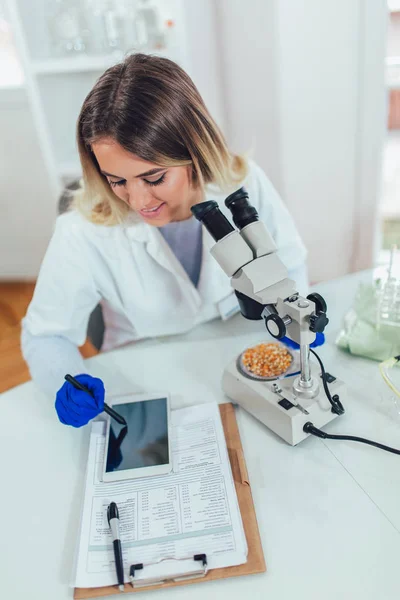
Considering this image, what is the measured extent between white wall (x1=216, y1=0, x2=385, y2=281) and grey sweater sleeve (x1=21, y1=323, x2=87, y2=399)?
4.80 ft

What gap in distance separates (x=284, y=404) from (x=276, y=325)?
0.55 feet

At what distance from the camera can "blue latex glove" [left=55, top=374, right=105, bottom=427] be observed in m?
0.87

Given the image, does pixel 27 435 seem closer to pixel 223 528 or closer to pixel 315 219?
pixel 223 528

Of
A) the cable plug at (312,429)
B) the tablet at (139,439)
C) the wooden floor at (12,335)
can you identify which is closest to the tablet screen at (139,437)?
the tablet at (139,439)

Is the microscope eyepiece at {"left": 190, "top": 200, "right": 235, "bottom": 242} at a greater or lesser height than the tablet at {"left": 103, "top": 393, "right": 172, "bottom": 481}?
greater

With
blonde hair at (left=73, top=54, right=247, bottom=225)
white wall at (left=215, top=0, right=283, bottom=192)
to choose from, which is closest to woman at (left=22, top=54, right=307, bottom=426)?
blonde hair at (left=73, top=54, right=247, bottom=225)

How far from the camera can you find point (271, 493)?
2.54ft

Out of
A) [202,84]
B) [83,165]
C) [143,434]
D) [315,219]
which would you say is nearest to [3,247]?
[202,84]

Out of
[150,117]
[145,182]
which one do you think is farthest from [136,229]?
[150,117]

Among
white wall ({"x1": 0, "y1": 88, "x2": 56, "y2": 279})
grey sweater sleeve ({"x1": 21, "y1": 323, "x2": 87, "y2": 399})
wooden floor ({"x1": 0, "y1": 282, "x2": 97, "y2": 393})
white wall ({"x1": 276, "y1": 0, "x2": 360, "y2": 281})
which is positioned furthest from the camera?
white wall ({"x1": 0, "y1": 88, "x2": 56, "y2": 279})

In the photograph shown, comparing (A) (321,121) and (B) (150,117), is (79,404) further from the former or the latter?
(A) (321,121)

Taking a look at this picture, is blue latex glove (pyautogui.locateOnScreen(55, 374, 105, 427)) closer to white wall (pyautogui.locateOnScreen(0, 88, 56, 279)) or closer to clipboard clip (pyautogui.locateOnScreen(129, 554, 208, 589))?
clipboard clip (pyautogui.locateOnScreen(129, 554, 208, 589))

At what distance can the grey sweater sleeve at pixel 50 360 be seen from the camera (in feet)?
3.36

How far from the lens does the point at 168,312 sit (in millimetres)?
1283
